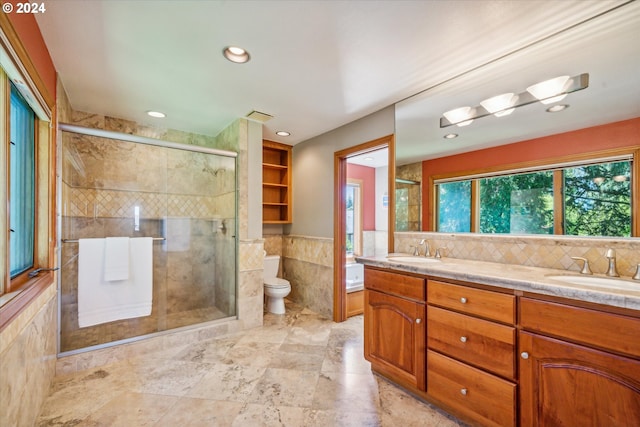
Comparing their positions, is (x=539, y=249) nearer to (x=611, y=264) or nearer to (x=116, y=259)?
(x=611, y=264)

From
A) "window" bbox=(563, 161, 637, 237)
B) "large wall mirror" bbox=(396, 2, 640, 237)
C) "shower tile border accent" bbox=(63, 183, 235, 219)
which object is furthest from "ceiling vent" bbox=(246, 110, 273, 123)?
"window" bbox=(563, 161, 637, 237)

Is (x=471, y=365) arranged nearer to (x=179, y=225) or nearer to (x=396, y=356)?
(x=396, y=356)

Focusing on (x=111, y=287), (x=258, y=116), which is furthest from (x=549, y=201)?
(x=111, y=287)

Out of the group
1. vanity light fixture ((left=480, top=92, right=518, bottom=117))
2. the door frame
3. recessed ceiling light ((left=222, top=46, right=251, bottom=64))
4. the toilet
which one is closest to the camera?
recessed ceiling light ((left=222, top=46, right=251, bottom=64))

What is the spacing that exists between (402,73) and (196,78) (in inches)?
60.6

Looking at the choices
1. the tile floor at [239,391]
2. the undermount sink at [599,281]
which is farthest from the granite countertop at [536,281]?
the tile floor at [239,391]

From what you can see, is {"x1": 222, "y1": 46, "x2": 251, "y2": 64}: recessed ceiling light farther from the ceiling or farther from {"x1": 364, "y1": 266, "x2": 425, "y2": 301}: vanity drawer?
{"x1": 364, "y1": 266, "x2": 425, "y2": 301}: vanity drawer

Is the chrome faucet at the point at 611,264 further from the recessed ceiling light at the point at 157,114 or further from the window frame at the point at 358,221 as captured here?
the recessed ceiling light at the point at 157,114

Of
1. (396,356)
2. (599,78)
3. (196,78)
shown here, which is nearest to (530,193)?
(599,78)

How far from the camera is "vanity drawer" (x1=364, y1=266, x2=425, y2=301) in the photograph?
1.72 meters

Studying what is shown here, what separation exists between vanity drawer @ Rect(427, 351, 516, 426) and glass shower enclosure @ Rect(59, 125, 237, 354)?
81.6 inches

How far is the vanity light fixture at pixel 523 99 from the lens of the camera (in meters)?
1.61

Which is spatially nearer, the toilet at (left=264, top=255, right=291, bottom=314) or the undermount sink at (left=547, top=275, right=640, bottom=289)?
the undermount sink at (left=547, top=275, right=640, bottom=289)

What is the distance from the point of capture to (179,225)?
291 cm
